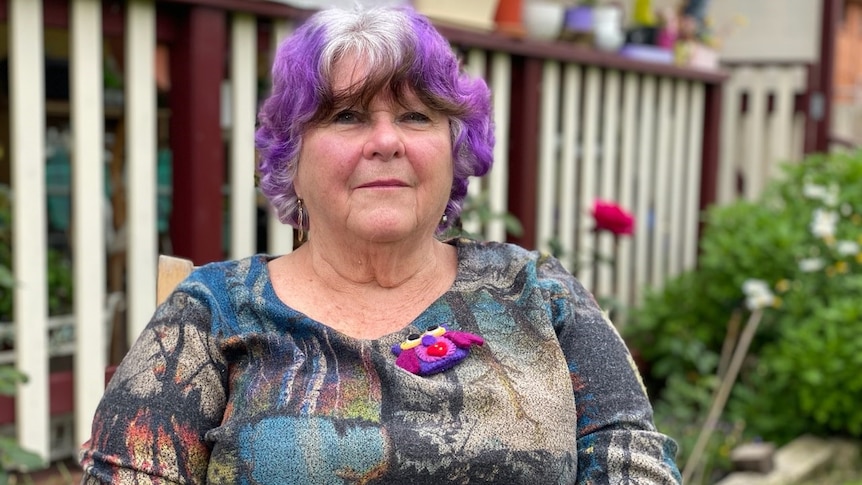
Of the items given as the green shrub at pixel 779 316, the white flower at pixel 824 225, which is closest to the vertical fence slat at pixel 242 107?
the green shrub at pixel 779 316

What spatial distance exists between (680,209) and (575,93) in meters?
1.31

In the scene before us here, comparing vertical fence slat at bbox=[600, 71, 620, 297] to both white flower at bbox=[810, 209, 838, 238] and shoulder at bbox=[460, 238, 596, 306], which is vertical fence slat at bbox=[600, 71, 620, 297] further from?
shoulder at bbox=[460, 238, 596, 306]

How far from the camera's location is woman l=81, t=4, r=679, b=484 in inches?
64.6

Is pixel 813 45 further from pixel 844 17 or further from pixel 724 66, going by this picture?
pixel 844 17

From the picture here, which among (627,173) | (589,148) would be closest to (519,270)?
(589,148)

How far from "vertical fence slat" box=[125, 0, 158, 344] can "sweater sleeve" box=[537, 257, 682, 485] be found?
5.24 ft

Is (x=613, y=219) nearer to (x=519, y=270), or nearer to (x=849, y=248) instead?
(x=849, y=248)

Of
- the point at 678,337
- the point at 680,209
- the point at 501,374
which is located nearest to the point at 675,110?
the point at 680,209

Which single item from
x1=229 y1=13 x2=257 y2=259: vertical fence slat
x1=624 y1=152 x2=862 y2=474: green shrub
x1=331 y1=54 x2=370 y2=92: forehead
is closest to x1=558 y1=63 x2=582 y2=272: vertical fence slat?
x1=624 y1=152 x2=862 y2=474: green shrub

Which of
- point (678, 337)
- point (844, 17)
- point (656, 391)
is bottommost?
point (656, 391)

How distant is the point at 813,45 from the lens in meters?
6.05

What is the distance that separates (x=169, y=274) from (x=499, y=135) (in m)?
2.43

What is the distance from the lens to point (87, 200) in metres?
2.88

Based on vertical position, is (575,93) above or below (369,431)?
above
